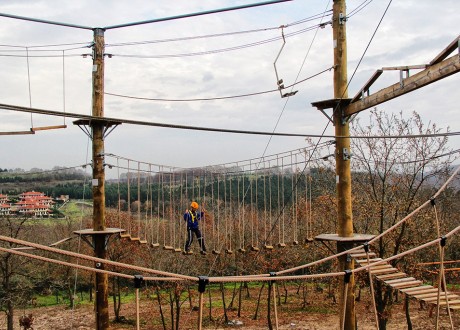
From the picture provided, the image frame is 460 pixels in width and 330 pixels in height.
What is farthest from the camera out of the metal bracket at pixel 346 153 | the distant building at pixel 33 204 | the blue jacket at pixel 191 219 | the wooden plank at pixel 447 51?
the distant building at pixel 33 204

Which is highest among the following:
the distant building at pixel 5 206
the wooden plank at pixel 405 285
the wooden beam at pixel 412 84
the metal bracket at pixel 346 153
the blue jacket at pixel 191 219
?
the wooden beam at pixel 412 84

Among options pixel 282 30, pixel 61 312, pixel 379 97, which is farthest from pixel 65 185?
pixel 379 97

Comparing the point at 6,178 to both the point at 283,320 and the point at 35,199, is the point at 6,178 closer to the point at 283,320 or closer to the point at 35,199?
the point at 35,199

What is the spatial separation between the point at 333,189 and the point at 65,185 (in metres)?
6.87

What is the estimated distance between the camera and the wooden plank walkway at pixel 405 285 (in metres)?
5.08

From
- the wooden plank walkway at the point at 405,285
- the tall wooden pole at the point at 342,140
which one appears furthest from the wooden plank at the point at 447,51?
the wooden plank walkway at the point at 405,285

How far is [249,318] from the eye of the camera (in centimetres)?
1512

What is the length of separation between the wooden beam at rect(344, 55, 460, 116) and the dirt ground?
8821 mm

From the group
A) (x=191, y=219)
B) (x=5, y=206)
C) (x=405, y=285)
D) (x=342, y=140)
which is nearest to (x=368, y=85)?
(x=342, y=140)

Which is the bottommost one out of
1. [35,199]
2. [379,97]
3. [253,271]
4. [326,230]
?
[253,271]

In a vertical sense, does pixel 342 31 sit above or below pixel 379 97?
above

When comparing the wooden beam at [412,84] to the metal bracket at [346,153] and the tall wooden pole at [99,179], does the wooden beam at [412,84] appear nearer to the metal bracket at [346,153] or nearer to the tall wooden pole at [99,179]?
the metal bracket at [346,153]

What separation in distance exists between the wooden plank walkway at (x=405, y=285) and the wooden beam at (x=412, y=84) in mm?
1569

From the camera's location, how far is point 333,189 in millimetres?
12352
